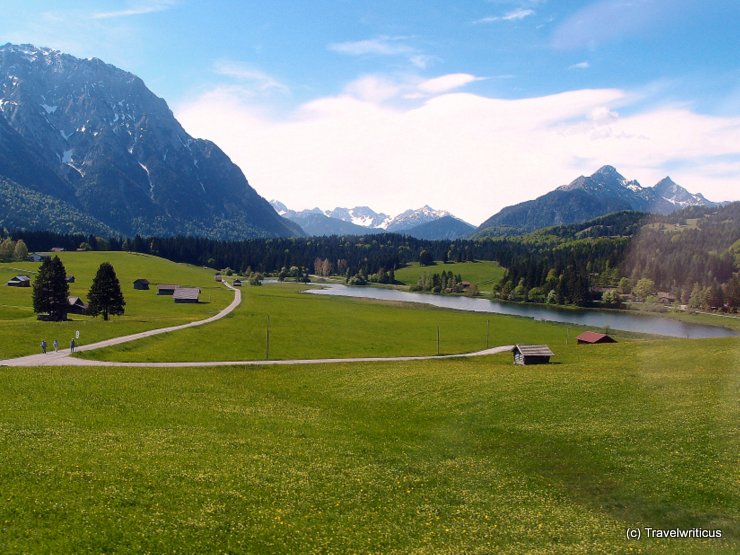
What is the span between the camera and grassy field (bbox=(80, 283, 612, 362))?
7762 centimetres

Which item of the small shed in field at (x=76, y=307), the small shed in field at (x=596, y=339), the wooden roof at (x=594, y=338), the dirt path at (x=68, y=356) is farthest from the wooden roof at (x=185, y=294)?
the small shed in field at (x=596, y=339)

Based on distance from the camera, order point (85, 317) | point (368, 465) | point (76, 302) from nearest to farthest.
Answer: point (368, 465), point (85, 317), point (76, 302)

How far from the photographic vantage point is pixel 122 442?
28.1 meters

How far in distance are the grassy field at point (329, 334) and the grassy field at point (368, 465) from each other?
26.8m

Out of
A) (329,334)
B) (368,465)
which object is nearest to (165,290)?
(329,334)

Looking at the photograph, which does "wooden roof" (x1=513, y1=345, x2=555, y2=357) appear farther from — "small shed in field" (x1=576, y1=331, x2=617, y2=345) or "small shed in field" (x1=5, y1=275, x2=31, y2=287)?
"small shed in field" (x1=5, y1=275, x2=31, y2=287)

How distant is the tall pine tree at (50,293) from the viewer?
9888 cm

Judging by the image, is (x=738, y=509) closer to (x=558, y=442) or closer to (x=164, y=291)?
(x=558, y=442)

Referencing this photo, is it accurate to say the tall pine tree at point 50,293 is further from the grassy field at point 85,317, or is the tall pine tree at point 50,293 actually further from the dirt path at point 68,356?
the dirt path at point 68,356

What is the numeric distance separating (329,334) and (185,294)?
63.5 meters

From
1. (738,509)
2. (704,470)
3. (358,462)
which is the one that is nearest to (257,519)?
(358,462)

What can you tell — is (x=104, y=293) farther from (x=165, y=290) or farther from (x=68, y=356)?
(x=165, y=290)

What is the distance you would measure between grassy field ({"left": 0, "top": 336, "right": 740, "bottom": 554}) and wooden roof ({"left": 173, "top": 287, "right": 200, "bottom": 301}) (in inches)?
3999

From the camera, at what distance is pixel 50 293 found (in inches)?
3907
